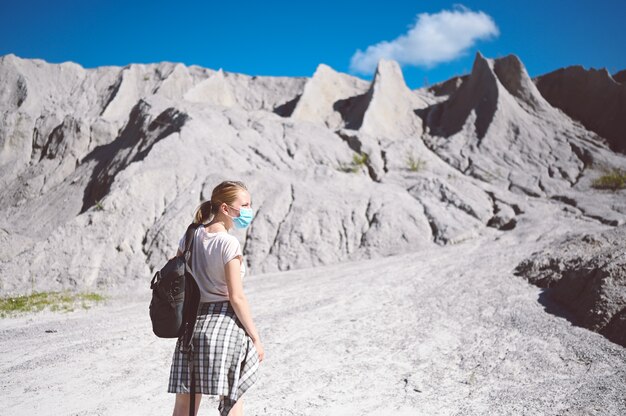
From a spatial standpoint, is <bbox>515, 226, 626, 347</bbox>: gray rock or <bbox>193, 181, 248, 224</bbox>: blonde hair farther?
<bbox>515, 226, 626, 347</bbox>: gray rock

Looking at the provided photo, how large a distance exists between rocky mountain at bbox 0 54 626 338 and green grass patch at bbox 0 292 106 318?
87 cm

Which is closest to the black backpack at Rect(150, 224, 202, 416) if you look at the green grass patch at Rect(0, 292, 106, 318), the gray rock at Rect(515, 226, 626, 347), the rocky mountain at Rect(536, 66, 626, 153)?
the gray rock at Rect(515, 226, 626, 347)

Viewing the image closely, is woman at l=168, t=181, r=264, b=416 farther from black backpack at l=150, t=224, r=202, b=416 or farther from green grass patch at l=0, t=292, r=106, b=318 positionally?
green grass patch at l=0, t=292, r=106, b=318

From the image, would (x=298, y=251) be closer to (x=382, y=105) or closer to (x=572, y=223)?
(x=572, y=223)

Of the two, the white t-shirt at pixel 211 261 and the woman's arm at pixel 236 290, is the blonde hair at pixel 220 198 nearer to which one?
the white t-shirt at pixel 211 261

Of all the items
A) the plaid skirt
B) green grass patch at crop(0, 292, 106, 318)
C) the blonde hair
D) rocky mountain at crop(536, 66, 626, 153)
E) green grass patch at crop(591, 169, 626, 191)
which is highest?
rocky mountain at crop(536, 66, 626, 153)

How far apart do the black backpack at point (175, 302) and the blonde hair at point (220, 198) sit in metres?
0.34

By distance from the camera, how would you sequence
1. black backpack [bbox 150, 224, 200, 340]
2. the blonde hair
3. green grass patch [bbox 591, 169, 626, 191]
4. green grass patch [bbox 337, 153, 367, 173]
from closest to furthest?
black backpack [bbox 150, 224, 200, 340]
the blonde hair
green grass patch [bbox 591, 169, 626, 191]
green grass patch [bbox 337, 153, 367, 173]

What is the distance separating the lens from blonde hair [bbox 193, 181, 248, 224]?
2590mm

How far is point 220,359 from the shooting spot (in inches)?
92.7

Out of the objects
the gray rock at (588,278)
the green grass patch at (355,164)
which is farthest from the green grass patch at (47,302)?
the green grass patch at (355,164)

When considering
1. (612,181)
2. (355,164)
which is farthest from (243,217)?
(612,181)

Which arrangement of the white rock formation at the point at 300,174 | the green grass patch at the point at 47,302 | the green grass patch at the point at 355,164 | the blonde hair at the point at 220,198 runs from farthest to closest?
1. the green grass patch at the point at 355,164
2. the white rock formation at the point at 300,174
3. the green grass patch at the point at 47,302
4. the blonde hair at the point at 220,198

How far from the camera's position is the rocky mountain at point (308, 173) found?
11953 mm
